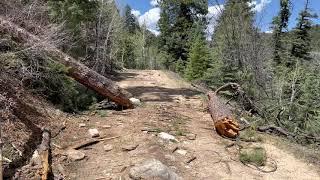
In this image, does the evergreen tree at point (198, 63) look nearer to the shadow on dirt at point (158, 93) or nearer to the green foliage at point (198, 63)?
the green foliage at point (198, 63)

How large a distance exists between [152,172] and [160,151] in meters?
1.03

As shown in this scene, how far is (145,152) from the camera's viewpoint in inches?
261

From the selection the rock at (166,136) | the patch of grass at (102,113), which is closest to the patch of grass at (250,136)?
the rock at (166,136)

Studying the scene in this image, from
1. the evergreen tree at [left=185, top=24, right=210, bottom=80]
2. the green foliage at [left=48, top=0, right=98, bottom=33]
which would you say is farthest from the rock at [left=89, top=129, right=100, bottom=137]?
the evergreen tree at [left=185, top=24, right=210, bottom=80]

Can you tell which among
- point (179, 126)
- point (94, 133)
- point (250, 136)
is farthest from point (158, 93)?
point (94, 133)

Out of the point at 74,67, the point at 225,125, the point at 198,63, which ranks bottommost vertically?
the point at 225,125

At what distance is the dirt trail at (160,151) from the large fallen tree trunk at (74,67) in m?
0.48

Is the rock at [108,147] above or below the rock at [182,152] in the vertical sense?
above

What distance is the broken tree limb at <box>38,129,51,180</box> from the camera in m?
5.23

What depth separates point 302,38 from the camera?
83.9ft

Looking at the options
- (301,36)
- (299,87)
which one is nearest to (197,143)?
(299,87)

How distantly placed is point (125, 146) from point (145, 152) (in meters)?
0.41

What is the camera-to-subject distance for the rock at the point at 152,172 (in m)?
5.70

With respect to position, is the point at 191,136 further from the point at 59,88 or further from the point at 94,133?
the point at 59,88
